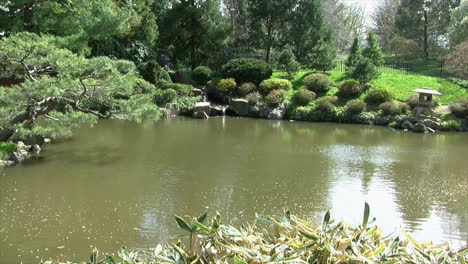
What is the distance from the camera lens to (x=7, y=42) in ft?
32.9

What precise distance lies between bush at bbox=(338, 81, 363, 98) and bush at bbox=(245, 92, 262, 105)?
3.74 m

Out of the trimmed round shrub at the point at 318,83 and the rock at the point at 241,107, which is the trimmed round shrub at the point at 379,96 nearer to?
the trimmed round shrub at the point at 318,83

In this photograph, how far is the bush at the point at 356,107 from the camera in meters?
19.7

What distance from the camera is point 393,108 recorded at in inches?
754

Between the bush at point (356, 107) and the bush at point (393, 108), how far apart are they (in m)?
0.73

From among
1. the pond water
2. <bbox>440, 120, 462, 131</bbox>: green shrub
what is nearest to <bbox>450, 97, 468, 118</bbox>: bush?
<bbox>440, 120, 462, 131</bbox>: green shrub

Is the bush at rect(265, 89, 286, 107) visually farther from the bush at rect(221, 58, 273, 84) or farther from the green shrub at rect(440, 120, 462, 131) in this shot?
the green shrub at rect(440, 120, 462, 131)

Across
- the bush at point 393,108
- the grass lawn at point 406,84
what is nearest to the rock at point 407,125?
the bush at point 393,108

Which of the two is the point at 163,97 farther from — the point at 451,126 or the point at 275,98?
the point at 451,126

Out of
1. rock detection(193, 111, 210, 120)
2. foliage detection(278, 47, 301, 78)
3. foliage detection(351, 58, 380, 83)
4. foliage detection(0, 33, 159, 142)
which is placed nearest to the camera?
foliage detection(0, 33, 159, 142)

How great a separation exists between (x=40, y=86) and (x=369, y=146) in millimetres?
9436

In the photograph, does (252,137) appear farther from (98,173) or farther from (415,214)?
(415,214)

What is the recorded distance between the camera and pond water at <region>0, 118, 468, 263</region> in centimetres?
679

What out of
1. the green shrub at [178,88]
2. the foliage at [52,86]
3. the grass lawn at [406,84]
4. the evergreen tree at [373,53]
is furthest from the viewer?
the evergreen tree at [373,53]
